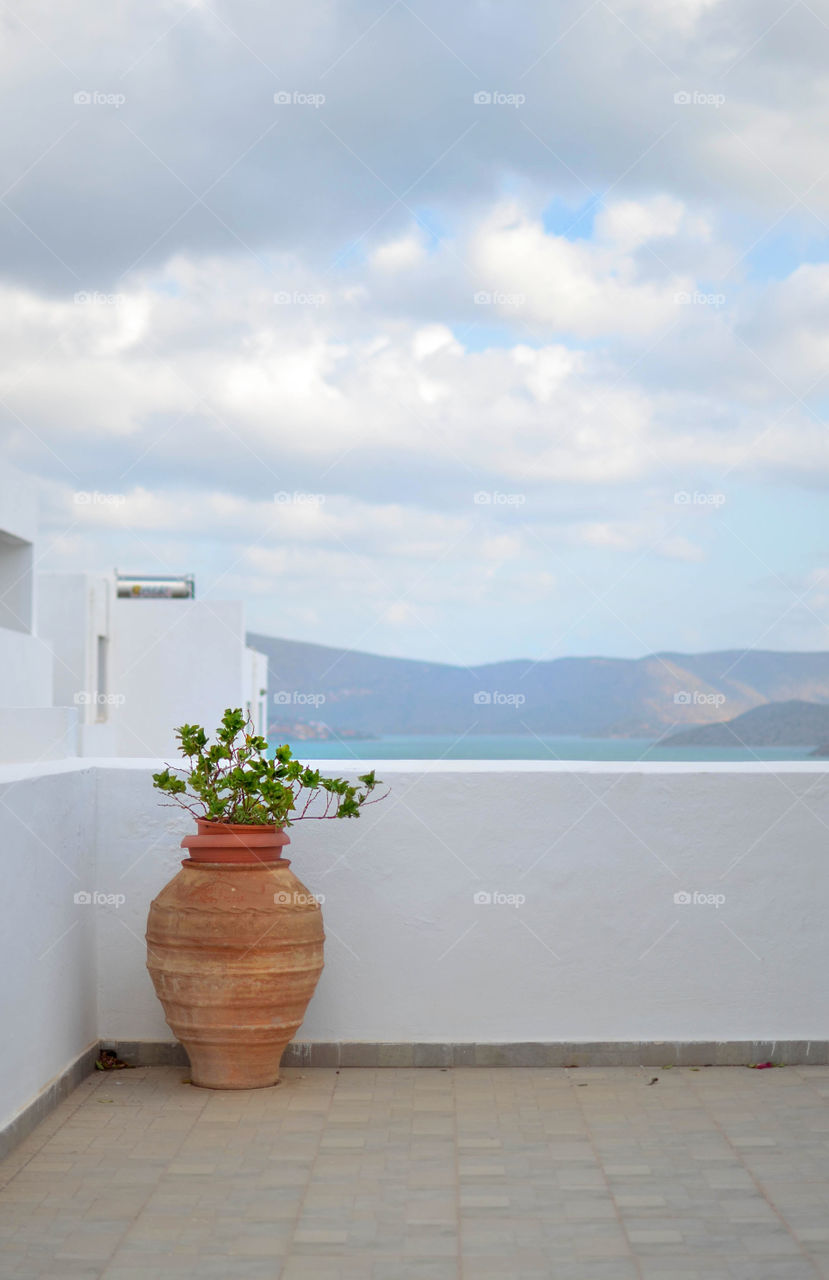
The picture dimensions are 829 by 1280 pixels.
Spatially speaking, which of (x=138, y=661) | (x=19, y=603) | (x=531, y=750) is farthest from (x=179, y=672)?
(x=19, y=603)

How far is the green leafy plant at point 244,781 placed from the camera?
4805mm

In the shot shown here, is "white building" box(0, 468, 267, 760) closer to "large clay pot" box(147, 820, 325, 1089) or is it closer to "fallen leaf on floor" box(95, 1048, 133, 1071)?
"fallen leaf on floor" box(95, 1048, 133, 1071)

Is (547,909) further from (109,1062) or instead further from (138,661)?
(138,661)

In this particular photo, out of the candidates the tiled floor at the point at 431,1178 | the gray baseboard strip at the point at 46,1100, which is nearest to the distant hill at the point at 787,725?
the tiled floor at the point at 431,1178

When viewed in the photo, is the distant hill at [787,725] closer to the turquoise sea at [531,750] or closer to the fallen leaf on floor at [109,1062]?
Answer: the turquoise sea at [531,750]

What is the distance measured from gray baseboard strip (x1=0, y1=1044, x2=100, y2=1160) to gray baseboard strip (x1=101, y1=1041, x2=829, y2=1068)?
0.23 m

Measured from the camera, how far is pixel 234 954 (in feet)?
15.0

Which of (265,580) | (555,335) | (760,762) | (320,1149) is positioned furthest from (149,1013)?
(555,335)

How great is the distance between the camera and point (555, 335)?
90.8ft

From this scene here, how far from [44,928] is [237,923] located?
0.66 m

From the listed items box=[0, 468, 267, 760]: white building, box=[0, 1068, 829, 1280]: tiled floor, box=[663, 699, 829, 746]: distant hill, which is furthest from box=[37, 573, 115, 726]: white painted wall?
box=[0, 1068, 829, 1280]: tiled floor

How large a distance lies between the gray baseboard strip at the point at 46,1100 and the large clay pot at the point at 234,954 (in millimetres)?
395

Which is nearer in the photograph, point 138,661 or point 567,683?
point 138,661

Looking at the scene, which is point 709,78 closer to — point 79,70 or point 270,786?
point 79,70
